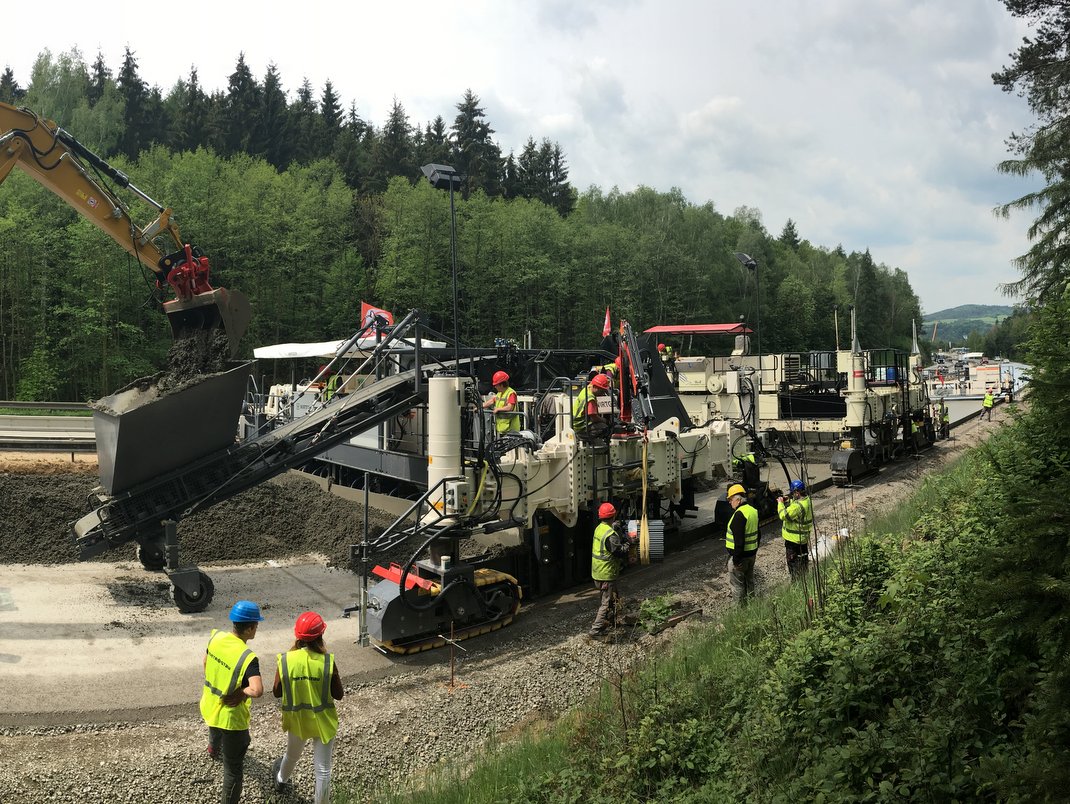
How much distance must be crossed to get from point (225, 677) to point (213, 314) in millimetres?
7571

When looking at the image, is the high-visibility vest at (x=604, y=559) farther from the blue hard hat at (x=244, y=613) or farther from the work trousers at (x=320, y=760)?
the blue hard hat at (x=244, y=613)

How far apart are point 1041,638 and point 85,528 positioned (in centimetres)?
969

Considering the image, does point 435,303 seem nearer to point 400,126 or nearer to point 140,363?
point 140,363

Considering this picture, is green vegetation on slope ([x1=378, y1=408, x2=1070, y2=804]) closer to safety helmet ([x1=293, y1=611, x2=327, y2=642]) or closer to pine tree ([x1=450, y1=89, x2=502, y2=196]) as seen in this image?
safety helmet ([x1=293, y1=611, x2=327, y2=642])

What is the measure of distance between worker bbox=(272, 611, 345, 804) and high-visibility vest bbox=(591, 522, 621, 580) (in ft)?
12.9

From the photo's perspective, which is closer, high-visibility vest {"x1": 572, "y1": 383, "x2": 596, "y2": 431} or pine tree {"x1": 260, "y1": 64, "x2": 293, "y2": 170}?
high-visibility vest {"x1": 572, "y1": 383, "x2": 596, "y2": 431}

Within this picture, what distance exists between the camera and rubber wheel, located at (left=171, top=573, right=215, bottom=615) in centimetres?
939

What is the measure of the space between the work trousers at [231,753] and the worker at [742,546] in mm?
5395

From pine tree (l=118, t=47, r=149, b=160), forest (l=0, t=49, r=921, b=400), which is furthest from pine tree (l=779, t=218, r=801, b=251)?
pine tree (l=118, t=47, r=149, b=160)

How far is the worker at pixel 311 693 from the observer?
4.87 meters

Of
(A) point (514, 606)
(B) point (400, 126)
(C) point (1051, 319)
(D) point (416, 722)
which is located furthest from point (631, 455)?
(B) point (400, 126)

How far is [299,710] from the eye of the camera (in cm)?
489

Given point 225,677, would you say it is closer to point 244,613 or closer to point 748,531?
point 244,613

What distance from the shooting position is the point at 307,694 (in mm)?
4863
